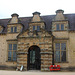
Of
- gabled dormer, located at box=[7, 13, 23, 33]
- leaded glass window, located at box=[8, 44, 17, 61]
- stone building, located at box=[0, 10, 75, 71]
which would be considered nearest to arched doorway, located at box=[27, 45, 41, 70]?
stone building, located at box=[0, 10, 75, 71]

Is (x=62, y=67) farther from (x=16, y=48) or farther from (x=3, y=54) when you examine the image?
(x=3, y=54)

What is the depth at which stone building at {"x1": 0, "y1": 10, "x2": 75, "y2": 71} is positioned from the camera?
20141mm

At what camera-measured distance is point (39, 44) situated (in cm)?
2027

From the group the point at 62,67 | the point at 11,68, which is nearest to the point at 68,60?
the point at 62,67

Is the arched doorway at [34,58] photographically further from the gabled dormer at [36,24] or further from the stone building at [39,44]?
the gabled dormer at [36,24]

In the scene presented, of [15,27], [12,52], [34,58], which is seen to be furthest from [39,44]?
[15,27]

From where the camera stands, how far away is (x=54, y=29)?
21.5 meters

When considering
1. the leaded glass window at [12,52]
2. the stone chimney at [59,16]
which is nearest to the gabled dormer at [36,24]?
the stone chimney at [59,16]

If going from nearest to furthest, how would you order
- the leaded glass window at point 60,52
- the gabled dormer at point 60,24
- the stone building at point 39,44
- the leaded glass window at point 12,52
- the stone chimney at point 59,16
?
the stone building at point 39,44, the leaded glass window at point 60,52, the gabled dormer at point 60,24, the stone chimney at point 59,16, the leaded glass window at point 12,52

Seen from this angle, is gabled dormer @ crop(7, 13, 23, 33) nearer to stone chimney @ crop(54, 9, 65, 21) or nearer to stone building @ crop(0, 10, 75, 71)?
stone building @ crop(0, 10, 75, 71)

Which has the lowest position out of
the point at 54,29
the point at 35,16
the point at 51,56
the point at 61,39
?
the point at 51,56

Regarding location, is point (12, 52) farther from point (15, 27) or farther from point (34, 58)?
point (15, 27)

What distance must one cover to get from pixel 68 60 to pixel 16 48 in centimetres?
788

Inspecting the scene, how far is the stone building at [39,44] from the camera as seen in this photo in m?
20.1
